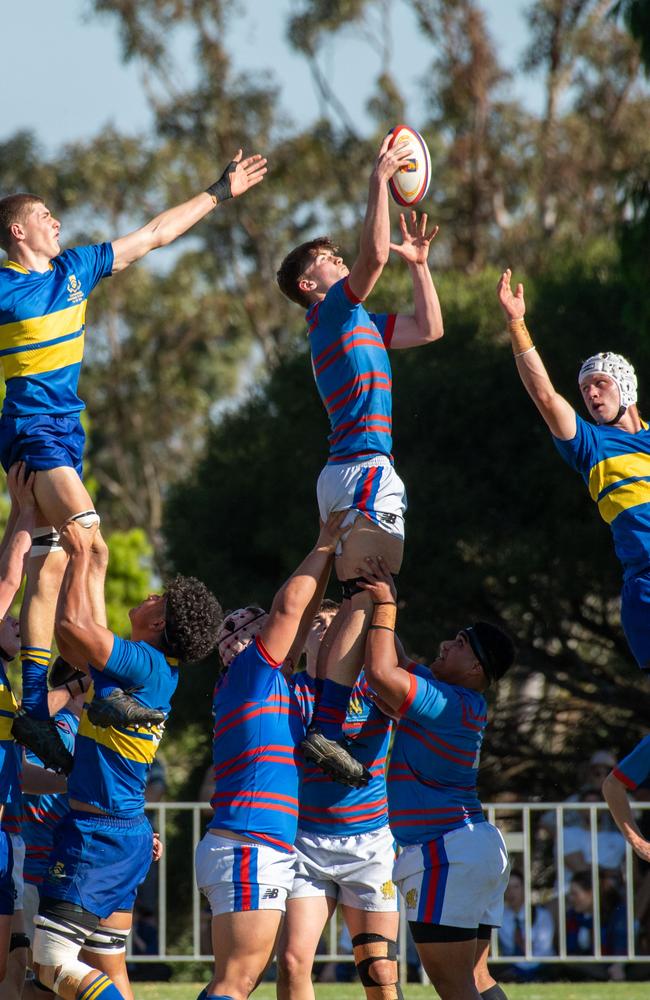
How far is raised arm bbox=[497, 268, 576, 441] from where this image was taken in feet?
21.7

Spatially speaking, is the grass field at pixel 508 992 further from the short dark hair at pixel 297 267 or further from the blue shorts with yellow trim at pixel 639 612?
the short dark hair at pixel 297 267

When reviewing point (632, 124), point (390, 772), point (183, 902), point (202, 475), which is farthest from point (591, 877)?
point (632, 124)

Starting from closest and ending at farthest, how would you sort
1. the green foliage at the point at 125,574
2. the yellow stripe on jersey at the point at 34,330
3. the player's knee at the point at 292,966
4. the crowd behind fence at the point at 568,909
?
the player's knee at the point at 292,966 < the yellow stripe on jersey at the point at 34,330 < the crowd behind fence at the point at 568,909 < the green foliage at the point at 125,574

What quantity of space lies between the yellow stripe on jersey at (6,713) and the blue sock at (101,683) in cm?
54

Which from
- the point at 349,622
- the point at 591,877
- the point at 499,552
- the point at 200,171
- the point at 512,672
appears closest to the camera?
the point at 349,622

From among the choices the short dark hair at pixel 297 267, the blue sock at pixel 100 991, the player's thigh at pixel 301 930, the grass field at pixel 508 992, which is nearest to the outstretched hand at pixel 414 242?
the short dark hair at pixel 297 267

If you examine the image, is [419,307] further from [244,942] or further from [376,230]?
[244,942]

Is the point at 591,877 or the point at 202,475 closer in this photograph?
the point at 591,877

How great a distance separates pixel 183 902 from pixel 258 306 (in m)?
16.2

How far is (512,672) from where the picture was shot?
1788 cm

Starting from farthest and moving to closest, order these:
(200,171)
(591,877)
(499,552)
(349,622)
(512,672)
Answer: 1. (200,171)
2. (512,672)
3. (499,552)
4. (591,877)
5. (349,622)

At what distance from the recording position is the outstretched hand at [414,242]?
697 centimetres

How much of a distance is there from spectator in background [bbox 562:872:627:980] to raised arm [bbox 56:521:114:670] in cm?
607

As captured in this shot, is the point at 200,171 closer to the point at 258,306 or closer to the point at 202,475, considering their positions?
the point at 258,306
